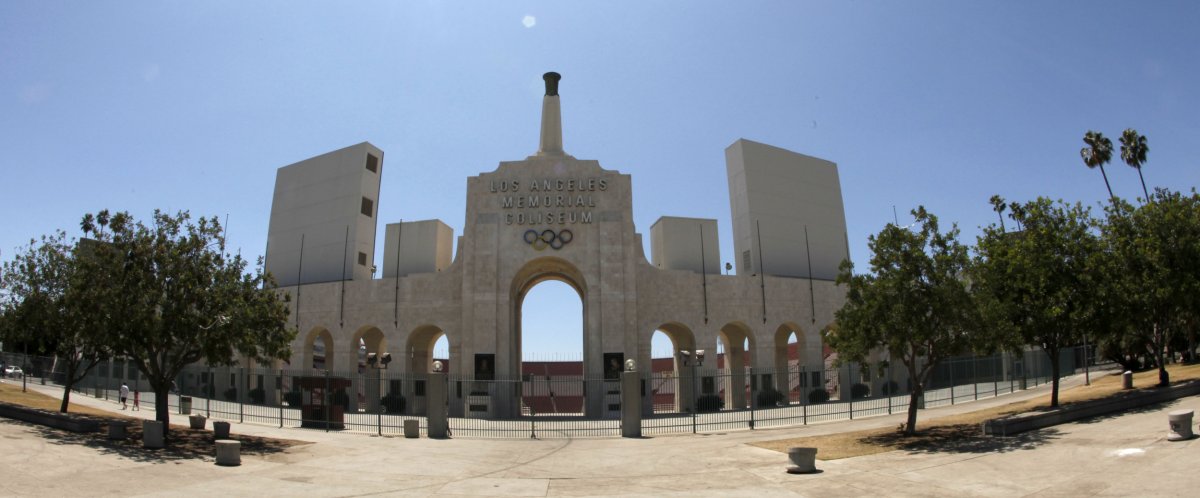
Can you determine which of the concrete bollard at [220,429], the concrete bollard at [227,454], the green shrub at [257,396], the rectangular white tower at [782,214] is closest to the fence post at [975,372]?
the rectangular white tower at [782,214]

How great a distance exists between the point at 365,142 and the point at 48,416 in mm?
32198

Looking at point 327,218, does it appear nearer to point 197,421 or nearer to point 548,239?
point 548,239

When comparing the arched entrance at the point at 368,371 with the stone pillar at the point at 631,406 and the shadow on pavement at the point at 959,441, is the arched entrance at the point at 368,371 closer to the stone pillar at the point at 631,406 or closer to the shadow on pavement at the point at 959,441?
the stone pillar at the point at 631,406

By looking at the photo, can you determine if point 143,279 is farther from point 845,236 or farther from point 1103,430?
point 845,236

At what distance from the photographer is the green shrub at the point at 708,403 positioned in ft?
144

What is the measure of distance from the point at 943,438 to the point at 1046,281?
8670 millimetres

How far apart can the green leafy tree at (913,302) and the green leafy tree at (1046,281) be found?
2.25 meters

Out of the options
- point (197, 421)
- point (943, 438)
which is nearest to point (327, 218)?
point (197, 421)

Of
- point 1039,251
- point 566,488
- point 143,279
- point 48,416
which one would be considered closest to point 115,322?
point 143,279

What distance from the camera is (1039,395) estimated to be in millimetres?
35156

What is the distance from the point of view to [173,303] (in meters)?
24.0

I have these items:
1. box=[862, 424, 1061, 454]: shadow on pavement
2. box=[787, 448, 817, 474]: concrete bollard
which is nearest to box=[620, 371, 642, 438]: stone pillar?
box=[862, 424, 1061, 454]: shadow on pavement

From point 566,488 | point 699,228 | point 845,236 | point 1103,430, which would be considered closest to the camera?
point 566,488

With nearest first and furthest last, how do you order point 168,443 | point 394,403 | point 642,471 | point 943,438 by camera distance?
point 642,471 → point 168,443 → point 943,438 → point 394,403
